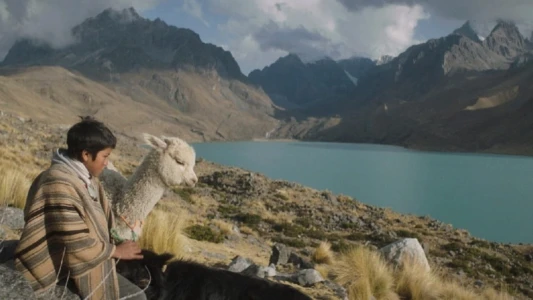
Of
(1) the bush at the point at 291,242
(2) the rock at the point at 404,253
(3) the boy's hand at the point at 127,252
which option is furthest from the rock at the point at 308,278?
(1) the bush at the point at 291,242

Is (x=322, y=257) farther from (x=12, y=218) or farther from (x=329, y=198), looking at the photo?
(x=329, y=198)

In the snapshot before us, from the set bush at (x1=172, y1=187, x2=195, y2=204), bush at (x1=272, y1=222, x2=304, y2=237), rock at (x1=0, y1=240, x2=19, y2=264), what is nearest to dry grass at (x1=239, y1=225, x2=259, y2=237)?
bush at (x1=272, y1=222, x2=304, y2=237)

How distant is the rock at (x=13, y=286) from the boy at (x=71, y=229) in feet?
0.21

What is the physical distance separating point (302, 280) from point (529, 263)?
1255cm

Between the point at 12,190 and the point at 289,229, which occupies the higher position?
the point at 289,229

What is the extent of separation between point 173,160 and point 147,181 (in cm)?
37

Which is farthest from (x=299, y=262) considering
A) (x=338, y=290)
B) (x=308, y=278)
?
(x=338, y=290)

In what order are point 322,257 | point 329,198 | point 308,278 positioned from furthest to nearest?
point 329,198 < point 322,257 < point 308,278

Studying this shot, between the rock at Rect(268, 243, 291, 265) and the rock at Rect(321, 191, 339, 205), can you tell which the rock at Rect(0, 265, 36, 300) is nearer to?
the rock at Rect(268, 243, 291, 265)

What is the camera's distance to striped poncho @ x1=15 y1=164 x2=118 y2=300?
2553mm

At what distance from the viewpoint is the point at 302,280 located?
516cm

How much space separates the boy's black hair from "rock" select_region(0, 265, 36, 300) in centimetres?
75

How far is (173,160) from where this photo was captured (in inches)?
194

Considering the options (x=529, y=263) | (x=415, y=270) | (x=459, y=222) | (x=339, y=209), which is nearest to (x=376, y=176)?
(x=459, y=222)
